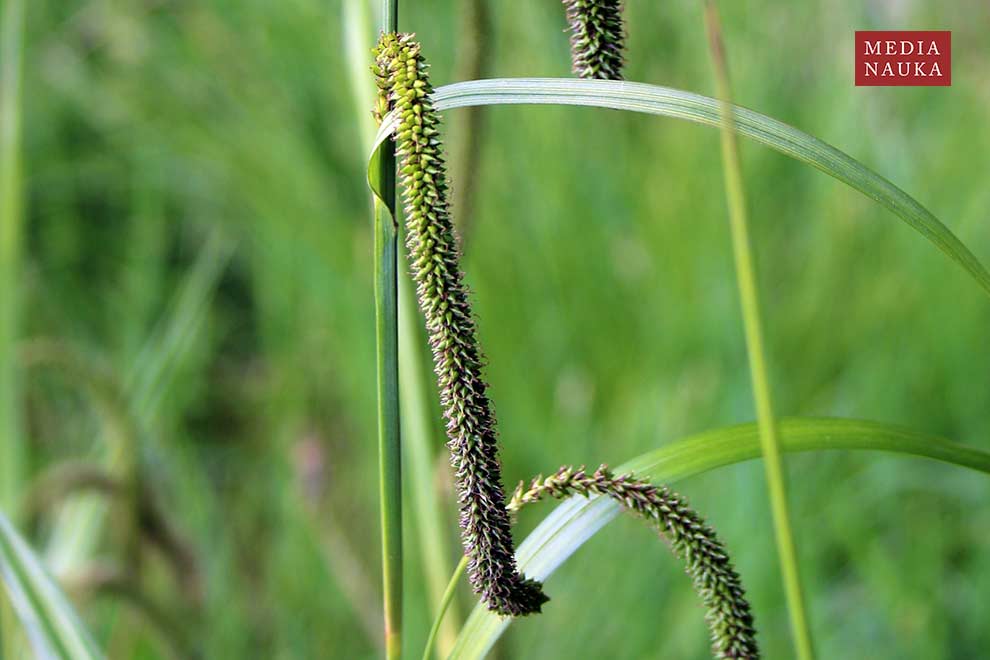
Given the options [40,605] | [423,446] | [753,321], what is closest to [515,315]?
[423,446]

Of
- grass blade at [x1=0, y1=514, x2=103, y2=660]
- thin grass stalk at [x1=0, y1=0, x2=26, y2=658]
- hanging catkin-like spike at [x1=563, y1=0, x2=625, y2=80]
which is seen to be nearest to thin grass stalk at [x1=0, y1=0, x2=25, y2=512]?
thin grass stalk at [x1=0, y1=0, x2=26, y2=658]

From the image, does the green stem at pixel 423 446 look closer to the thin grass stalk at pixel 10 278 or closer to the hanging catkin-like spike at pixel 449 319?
the hanging catkin-like spike at pixel 449 319

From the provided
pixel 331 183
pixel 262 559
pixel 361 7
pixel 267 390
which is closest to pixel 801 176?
pixel 331 183

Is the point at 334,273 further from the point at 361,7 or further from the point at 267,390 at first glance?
the point at 361,7

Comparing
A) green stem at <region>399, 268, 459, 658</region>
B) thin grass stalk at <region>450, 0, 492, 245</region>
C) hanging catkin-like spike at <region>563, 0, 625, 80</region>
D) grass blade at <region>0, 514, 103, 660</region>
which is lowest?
grass blade at <region>0, 514, 103, 660</region>

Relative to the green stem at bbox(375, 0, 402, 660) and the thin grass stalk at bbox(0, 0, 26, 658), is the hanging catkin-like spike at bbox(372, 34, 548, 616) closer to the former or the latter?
the green stem at bbox(375, 0, 402, 660)

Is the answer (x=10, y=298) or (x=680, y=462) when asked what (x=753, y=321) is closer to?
(x=680, y=462)

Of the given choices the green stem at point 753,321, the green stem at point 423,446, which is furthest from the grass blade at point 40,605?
the green stem at point 753,321
